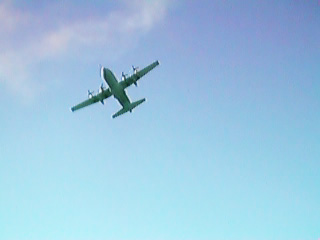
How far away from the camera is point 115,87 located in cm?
7419

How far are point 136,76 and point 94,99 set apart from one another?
9829 millimetres

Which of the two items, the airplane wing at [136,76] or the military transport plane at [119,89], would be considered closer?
the military transport plane at [119,89]

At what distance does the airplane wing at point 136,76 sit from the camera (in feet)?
249

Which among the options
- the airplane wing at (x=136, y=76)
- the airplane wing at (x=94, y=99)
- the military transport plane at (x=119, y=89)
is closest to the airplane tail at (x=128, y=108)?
the military transport plane at (x=119, y=89)

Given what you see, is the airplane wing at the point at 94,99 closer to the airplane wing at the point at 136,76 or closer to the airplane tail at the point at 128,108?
the airplane tail at the point at 128,108

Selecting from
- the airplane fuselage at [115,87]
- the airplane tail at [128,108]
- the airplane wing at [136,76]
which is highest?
the airplane wing at [136,76]

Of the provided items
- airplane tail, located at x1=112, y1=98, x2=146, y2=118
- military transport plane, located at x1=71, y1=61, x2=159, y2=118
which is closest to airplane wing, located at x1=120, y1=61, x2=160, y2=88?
military transport plane, located at x1=71, y1=61, x2=159, y2=118

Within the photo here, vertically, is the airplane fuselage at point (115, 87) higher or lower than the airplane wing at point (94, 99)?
lower

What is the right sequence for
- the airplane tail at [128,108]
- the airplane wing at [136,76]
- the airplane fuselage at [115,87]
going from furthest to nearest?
1. the airplane tail at [128,108]
2. the airplane wing at [136,76]
3. the airplane fuselage at [115,87]

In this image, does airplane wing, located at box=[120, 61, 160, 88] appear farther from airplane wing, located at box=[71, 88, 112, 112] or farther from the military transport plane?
airplane wing, located at box=[71, 88, 112, 112]

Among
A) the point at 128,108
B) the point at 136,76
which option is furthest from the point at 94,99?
the point at 136,76

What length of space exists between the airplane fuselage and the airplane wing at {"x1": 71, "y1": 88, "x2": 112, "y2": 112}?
2.83 meters

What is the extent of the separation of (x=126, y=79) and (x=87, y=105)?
37.7 feet

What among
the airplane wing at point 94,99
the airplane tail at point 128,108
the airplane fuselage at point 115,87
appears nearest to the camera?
the airplane fuselage at point 115,87
